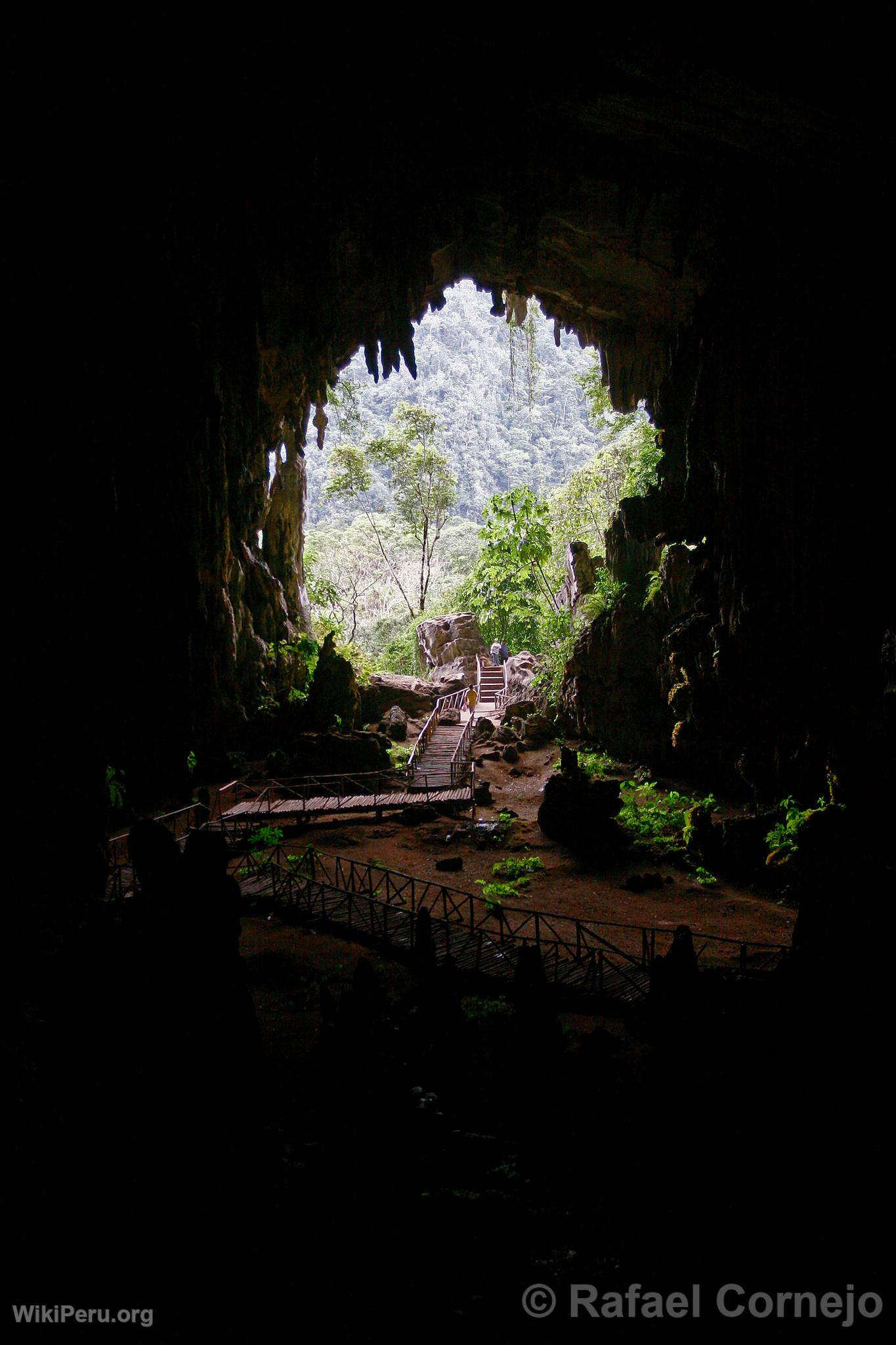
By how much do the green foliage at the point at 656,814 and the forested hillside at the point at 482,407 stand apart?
57421 millimetres

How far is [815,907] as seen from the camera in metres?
5.44

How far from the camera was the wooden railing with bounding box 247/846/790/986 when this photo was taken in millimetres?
8023

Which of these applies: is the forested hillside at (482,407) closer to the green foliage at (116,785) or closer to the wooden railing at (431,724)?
the wooden railing at (431,724)

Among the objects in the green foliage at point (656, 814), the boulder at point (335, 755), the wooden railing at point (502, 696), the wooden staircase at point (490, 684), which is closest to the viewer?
the green foliage at point (656, 814)

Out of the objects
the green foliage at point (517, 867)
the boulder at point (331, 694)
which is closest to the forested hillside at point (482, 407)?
the boulder at point (331, 694)

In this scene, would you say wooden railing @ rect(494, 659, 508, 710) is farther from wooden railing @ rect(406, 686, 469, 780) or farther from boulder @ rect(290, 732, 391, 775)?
boulder @ rect(290, 732, 391, 775)

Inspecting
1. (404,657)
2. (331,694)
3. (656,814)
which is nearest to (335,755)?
(331,694)

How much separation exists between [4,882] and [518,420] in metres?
83.8

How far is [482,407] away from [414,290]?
68.1 m

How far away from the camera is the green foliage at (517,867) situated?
1288 centimetres

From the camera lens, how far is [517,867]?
13000 mm

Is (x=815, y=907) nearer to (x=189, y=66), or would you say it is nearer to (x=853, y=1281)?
(x=853, y=1281)

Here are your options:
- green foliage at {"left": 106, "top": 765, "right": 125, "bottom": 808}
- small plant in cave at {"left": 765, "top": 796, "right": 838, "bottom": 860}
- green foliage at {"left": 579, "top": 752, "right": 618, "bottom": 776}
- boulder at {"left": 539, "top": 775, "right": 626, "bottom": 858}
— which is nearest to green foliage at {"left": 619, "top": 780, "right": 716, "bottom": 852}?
boulder at {"left": 539, "top": 775, "right": 626, "bottom": 858}

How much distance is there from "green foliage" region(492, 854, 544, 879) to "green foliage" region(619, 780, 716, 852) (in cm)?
277
